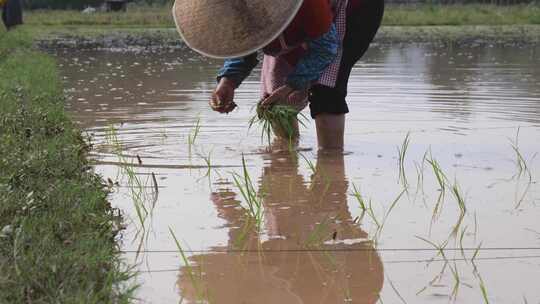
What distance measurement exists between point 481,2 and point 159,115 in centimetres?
2510

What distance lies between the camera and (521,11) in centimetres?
2505

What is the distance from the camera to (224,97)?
14.5 feet

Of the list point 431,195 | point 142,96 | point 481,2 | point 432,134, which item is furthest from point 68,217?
A: point 481,2

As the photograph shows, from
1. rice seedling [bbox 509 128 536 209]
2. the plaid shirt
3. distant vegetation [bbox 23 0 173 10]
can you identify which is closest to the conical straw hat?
the plaid shirt

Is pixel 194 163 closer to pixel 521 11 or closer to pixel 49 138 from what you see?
pixel 49 138

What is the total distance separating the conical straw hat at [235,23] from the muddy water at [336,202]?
46 cm

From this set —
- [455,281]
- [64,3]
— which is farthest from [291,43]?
[64,3]

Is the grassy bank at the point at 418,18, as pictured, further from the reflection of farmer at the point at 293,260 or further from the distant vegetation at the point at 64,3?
the reflection of farmer at the point at 293,260

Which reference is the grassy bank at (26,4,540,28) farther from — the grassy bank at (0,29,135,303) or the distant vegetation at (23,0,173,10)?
the grassy bank at (0,29,135,303)

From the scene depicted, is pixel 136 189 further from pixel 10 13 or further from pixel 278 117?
pixel 10 13

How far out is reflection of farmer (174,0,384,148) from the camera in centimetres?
373

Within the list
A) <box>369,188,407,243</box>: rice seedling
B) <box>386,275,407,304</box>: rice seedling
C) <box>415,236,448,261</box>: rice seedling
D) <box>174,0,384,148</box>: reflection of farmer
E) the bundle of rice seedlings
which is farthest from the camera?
the bundle of rice seedlings

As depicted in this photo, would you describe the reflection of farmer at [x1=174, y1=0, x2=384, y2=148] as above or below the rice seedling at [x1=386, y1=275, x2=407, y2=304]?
above

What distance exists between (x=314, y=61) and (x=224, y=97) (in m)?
0.42
